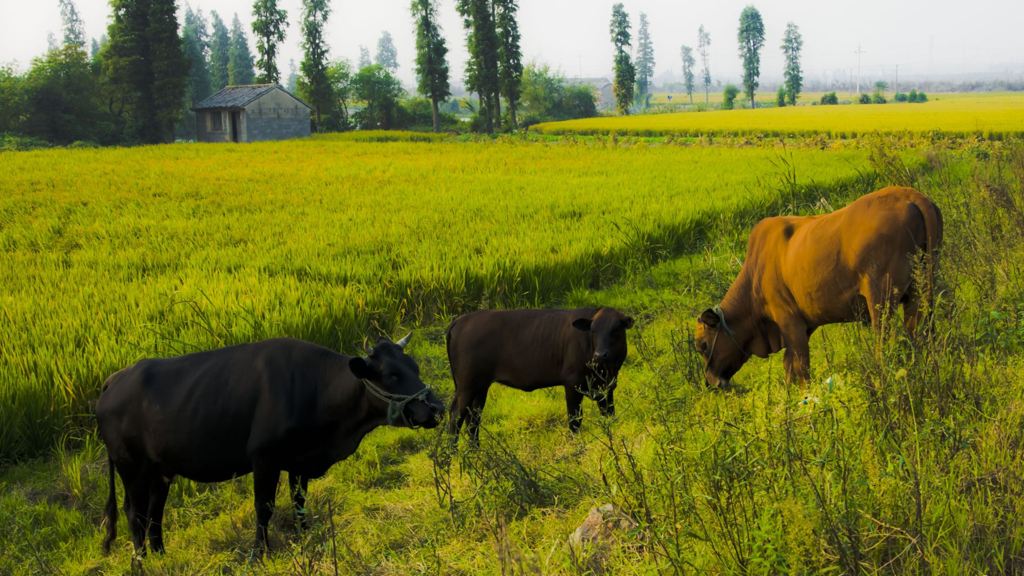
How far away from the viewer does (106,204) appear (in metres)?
15.9

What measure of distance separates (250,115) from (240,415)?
4693 centimetres

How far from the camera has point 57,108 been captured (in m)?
51.2

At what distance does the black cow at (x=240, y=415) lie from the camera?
4328 mm

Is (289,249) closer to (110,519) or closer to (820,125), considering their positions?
(110,519)

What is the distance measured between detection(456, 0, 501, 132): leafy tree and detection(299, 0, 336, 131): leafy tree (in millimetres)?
10971

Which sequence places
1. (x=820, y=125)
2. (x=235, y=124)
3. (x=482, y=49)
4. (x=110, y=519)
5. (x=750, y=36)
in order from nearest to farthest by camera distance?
(x=110, y=519)
(x=820, y=125)
(x=235, y=124)
(x=482, y=49)
(x=750, y=36)

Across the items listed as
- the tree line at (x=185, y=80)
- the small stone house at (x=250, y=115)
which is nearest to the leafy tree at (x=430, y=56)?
the tree line at (x=185, y=80)

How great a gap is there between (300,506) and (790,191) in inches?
526

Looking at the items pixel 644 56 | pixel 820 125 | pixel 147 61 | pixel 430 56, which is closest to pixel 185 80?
pixel 147 61

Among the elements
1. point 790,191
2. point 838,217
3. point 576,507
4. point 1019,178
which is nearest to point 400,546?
point 576,507

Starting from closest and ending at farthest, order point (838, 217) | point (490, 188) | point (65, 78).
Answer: point (838, 217), point (490, 188), point (65, 78)

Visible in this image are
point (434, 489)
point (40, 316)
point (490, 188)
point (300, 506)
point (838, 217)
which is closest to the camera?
point (300, 506)

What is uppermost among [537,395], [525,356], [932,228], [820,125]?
[820,125]

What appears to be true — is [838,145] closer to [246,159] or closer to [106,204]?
[246,159]
